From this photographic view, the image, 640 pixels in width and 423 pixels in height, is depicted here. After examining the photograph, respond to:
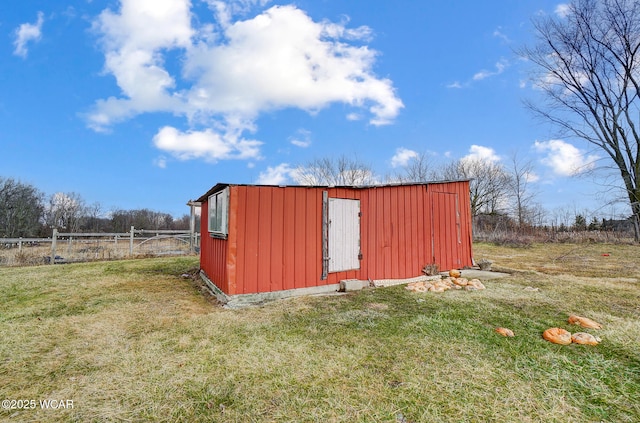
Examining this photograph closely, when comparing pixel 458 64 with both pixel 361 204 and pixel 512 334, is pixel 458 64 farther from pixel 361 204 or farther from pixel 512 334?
pixel 512 334

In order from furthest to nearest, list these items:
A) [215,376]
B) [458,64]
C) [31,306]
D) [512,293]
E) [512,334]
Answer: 1. [458,64]
2. [512,293]
3. [31,306]
4. [512,334]
5. [215,376]

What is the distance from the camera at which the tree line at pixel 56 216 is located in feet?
81.1

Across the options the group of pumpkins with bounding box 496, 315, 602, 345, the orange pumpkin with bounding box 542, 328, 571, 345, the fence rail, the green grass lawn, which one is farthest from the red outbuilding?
the fence rail

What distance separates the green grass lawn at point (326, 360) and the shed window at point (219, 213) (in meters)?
1.40

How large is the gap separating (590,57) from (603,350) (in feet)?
61.8

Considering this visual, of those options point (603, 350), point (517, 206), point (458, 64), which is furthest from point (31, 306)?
point (517, 206)

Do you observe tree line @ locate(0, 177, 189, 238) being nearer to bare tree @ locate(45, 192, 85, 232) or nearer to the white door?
bare tree @ locate(45, 192, 85, 232)

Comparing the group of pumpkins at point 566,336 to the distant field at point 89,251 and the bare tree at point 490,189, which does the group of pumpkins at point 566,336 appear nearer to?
the distant field at point 89,251

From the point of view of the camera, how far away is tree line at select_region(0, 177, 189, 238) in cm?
2473

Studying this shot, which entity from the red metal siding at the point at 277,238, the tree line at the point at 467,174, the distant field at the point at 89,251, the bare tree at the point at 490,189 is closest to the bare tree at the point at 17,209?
the distant field at the point at 89,251

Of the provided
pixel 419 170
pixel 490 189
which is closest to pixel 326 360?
pixel 419 170

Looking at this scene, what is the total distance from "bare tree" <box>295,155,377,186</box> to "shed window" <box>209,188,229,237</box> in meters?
17.5

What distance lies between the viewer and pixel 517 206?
75.6 ft

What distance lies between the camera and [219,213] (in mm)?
5379
